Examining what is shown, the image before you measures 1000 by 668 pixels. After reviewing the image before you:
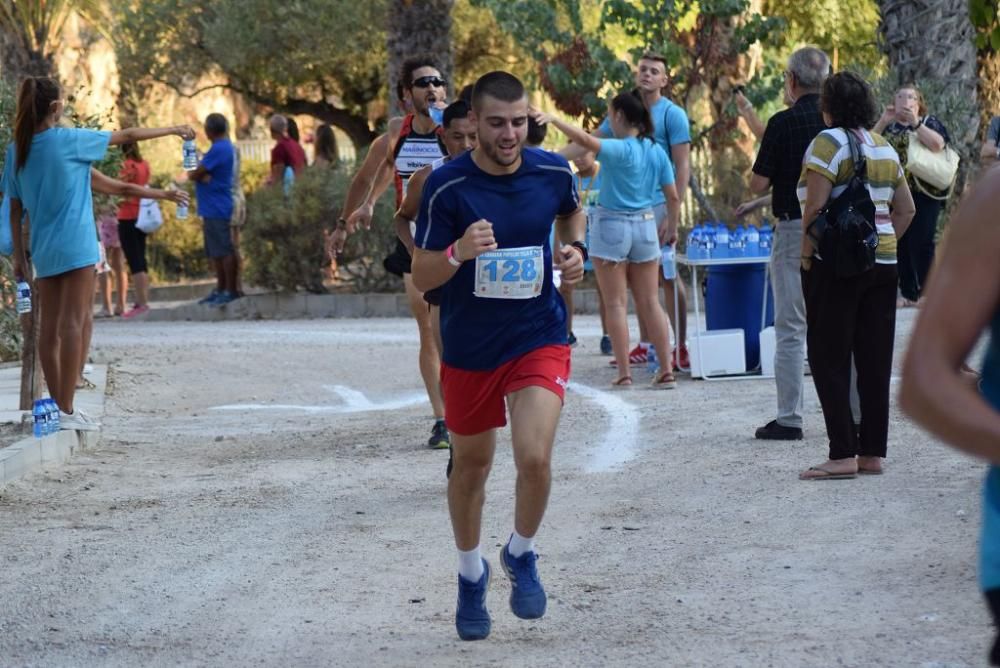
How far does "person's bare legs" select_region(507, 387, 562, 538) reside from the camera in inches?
207

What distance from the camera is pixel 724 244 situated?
11773 millimetres

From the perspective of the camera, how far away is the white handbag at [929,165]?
11617 mm

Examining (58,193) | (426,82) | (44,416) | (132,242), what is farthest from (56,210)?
(132,242)

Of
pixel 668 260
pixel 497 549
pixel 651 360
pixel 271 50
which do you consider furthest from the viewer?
pixel 271 50

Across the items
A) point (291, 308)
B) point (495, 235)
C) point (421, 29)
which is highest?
point (421, 29)

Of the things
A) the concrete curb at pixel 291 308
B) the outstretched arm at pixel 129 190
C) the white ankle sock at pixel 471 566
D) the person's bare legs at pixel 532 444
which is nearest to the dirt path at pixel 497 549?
the white ankle sock at pixel 471 566

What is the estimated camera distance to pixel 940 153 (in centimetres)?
1172

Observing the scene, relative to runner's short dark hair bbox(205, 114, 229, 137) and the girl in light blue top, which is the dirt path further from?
runner's short dark hair bbox(205, 114, 229, 137)

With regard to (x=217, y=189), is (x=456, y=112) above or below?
above

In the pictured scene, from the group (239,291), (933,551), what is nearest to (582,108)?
(239,291)

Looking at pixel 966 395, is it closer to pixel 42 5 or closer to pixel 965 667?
pixel 965 667

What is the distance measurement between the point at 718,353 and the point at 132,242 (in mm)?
10008

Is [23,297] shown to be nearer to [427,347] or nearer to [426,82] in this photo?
[427,347]

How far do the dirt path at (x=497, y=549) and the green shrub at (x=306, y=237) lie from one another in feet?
29.7
